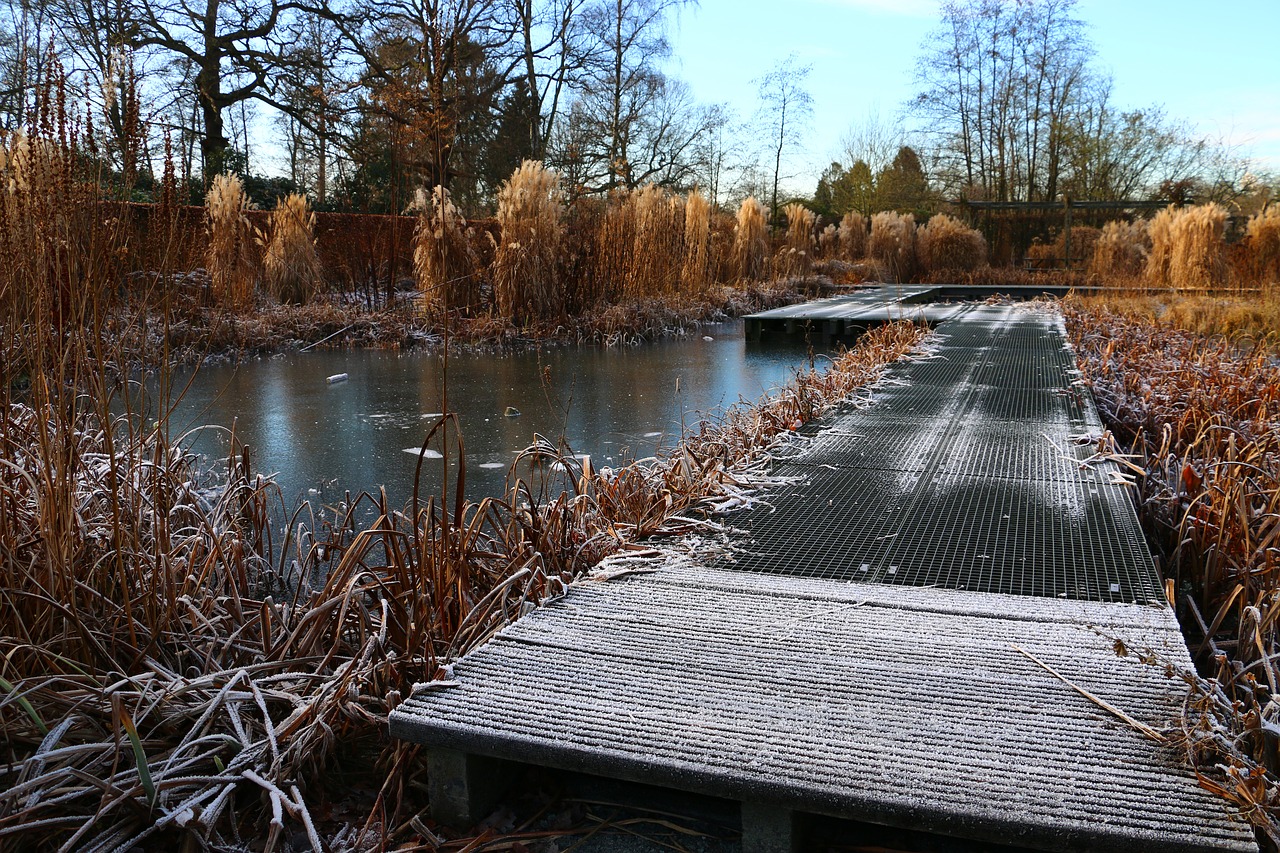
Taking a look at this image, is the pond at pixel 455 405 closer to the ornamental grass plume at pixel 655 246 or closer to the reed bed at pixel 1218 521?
the reed bed at pixel 1218 521

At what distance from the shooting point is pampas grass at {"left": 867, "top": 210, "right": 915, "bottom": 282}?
54.6 ft

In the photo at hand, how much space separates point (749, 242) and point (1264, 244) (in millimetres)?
5746

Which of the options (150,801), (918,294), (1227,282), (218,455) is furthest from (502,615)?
(918,294)

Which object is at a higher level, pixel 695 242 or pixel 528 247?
pixel 695 242

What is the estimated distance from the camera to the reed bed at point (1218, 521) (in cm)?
114

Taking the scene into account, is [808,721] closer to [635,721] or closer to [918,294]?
[635,721]

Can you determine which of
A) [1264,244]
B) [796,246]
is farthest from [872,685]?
[796,246]

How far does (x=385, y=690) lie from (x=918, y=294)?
11.5 m

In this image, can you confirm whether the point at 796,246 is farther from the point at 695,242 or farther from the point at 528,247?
the point at 528,247

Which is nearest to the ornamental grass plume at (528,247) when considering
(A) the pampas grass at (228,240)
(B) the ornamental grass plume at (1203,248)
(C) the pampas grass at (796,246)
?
(A) the pampas grass at (228,240)

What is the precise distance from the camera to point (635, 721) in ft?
4.04

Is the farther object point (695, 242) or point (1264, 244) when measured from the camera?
point (695, 242)

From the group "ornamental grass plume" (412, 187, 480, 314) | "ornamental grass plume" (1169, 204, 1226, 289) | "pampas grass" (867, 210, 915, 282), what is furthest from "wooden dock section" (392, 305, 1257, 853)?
"pampas grass" (867, 210, 915, 282)

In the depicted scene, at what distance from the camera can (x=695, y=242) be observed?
10172 millimetres
